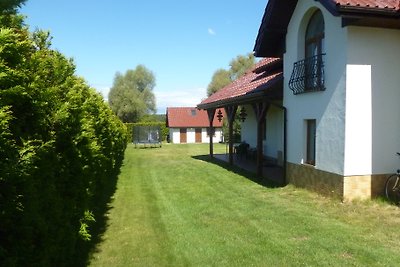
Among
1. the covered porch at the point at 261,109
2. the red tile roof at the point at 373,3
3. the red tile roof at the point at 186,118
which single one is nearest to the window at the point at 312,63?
the covered porch at the point at 261,109

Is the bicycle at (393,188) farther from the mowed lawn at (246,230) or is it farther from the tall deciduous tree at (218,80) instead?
the tall deciduous tree at (218,80)

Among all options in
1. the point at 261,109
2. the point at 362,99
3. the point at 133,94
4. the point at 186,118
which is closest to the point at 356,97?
the point at 362,99

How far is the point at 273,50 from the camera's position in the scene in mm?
13898

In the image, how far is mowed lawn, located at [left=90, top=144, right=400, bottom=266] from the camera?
19.1 feet

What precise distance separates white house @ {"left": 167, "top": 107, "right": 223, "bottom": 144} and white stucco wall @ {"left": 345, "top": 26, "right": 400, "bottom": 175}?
44.5m

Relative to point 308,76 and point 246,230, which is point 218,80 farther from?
point 246,230

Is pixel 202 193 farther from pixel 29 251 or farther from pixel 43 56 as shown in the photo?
pixel 29 251

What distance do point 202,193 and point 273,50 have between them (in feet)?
19.8

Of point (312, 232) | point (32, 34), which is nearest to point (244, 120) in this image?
point (312, 232)

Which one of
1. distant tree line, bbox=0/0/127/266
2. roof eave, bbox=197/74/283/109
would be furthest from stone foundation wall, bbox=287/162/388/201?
distant tree line, bbox=0/0/127/266

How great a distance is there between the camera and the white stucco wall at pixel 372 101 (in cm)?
902

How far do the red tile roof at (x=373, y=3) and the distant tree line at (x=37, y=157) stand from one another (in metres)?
6.16

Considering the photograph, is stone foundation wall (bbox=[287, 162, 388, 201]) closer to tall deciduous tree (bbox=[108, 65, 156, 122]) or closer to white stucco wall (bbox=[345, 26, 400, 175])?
white stucco wall (bbox=[345, 26, 400, 175])

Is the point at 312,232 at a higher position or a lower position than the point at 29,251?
lower
